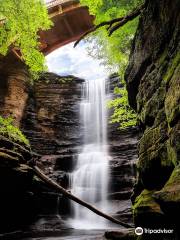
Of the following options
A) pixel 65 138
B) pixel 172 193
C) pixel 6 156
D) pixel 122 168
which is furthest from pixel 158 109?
pixel 65 138

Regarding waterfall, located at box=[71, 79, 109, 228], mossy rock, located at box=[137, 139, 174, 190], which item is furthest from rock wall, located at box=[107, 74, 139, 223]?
mossy rock, located at box=[137, 139, 174, 190]

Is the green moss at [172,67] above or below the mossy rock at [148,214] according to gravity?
above

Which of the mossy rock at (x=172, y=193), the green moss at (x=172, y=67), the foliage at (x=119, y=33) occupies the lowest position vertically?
the mossy rock at (x=172, y=193)

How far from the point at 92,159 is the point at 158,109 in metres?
11.8

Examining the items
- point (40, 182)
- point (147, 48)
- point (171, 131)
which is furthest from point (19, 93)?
point (171, 131)

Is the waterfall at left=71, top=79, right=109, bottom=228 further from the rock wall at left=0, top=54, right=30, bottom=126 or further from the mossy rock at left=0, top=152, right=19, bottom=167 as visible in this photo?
the rock wall at left=0, top=54, right=30, bottom=126

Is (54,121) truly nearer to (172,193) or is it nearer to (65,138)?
(65,138)

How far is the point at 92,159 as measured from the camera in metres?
18.1

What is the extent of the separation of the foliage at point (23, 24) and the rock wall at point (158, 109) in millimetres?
4806

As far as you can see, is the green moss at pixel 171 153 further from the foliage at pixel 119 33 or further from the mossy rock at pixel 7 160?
the mossy rock at pixel 7 160

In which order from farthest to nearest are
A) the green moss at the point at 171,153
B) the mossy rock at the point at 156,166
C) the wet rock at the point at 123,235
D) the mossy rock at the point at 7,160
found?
the mossy rock at the point at 7,160 < the wet rock at the point at 123,235 < the mossy rock at the point at 156,166 < the green moss at the point at 171,153

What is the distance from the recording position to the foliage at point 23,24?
430 inches

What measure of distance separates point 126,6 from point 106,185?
937 centimetres

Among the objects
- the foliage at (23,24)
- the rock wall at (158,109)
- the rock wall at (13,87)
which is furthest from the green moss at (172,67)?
the rock wall at (13,87)
